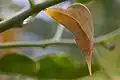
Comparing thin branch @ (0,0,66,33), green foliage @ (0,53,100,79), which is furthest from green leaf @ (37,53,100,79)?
thin branch @ (0,0,66,33)

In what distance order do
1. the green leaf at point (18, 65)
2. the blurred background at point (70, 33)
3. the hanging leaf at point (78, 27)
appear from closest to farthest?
the hanging leaf at point (78, 27) → the green leaf at point (18, 65) → the blurred background at point (70, 33)

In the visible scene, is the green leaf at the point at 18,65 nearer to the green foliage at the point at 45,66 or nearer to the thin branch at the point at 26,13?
the green foliage at the point at 45,66

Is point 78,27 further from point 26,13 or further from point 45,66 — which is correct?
point 45,66

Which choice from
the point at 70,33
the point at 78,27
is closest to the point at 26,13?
the point at 78,27

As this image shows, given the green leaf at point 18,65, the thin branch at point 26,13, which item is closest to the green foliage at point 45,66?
the green leaf at point 18,65

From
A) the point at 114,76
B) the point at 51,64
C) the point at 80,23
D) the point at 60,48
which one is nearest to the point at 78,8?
the point at 80,23

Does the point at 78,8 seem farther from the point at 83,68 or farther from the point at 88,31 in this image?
the point at 83,68

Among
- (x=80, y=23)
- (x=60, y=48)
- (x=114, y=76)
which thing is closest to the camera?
(x=80, y=23)
